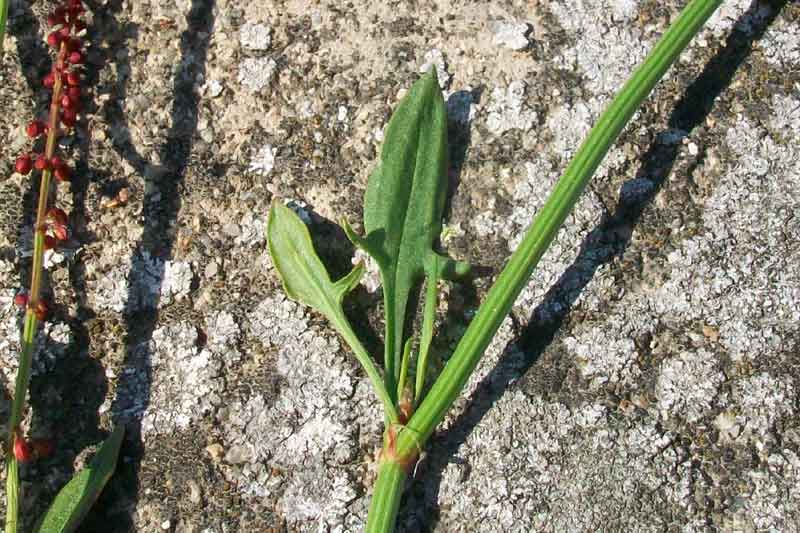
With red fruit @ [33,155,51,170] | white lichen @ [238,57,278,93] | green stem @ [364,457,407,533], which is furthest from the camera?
white lichen @ [238,57,278,93]

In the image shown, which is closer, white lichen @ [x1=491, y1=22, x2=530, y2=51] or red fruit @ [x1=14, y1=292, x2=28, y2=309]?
red fruit @ [x1=14, y1=292, x2=28, y2=309]

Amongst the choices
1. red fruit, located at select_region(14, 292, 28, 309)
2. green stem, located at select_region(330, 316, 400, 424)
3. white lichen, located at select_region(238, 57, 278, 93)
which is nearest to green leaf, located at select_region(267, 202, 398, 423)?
green stem, located at select_region(330, 316, 400, 424)

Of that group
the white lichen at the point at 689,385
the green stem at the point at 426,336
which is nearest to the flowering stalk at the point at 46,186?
the green stem at the point at 426,336

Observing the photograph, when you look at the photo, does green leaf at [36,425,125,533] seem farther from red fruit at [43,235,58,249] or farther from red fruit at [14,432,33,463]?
red fruit at [43,235,58,249]

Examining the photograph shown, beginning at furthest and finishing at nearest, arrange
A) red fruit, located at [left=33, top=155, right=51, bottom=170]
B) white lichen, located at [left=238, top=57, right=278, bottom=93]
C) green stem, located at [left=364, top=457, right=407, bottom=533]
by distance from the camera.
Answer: white lichen, located at [left=238, top=57, right=278, bottom=93] → red fruit, located at [left=33, top=155, right=51, bottom=170] → green stem, located at [left=364, top=457, right=407, bottom=533]

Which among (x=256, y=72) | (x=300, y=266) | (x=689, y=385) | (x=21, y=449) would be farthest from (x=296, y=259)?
(x=689, y=385)

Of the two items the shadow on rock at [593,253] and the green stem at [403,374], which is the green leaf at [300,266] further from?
the shadow on rock at [593,253]

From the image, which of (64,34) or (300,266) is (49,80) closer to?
(64,34)

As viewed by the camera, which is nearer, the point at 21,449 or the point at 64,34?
the point at 21,449
